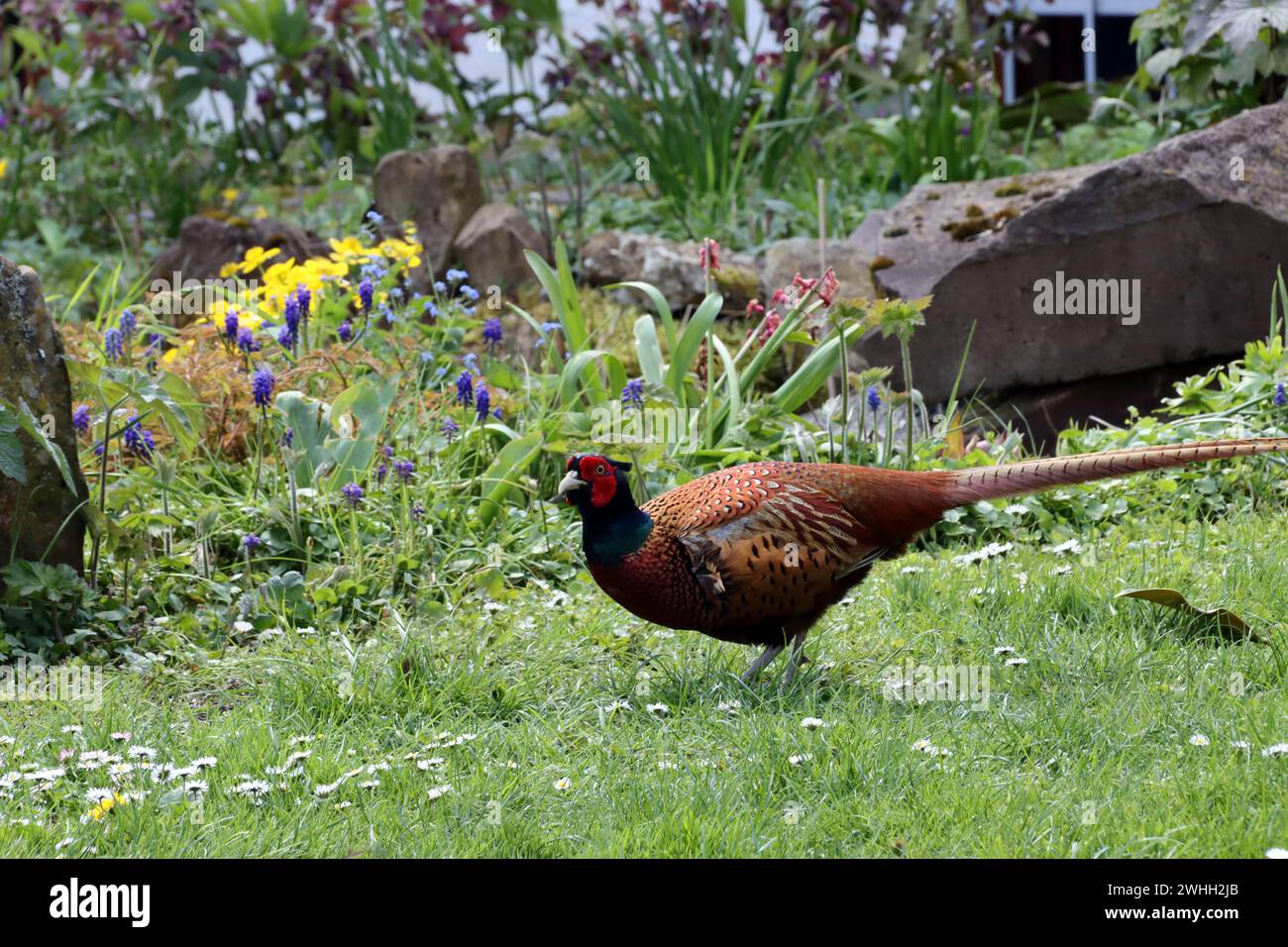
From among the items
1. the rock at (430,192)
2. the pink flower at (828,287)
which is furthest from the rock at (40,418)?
the rock at (430,192)

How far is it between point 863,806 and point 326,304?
362 cm

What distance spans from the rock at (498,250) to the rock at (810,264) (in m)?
1.25

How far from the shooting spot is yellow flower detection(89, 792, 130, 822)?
276cm

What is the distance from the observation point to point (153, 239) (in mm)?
8648

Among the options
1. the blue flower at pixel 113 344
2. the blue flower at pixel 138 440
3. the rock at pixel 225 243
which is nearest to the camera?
the blue flower at pixel 138 440

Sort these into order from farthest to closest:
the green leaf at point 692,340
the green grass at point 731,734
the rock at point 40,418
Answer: the green leaf at point 692,340 → the rock at point 40,418 → the green grass at point 731,734

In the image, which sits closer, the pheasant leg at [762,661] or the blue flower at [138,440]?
the pheasant leg at [762,661]

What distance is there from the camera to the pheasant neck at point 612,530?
3209 millimetres

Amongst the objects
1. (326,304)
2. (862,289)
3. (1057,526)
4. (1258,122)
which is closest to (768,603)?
(1057,526)

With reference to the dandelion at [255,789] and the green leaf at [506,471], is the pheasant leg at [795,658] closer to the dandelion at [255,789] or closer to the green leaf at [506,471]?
the dandelion at [255,789]

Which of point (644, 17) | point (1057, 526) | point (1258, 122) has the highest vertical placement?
point (644, 17)

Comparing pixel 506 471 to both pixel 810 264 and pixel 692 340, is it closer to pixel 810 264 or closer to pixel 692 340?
pixel 692 340
